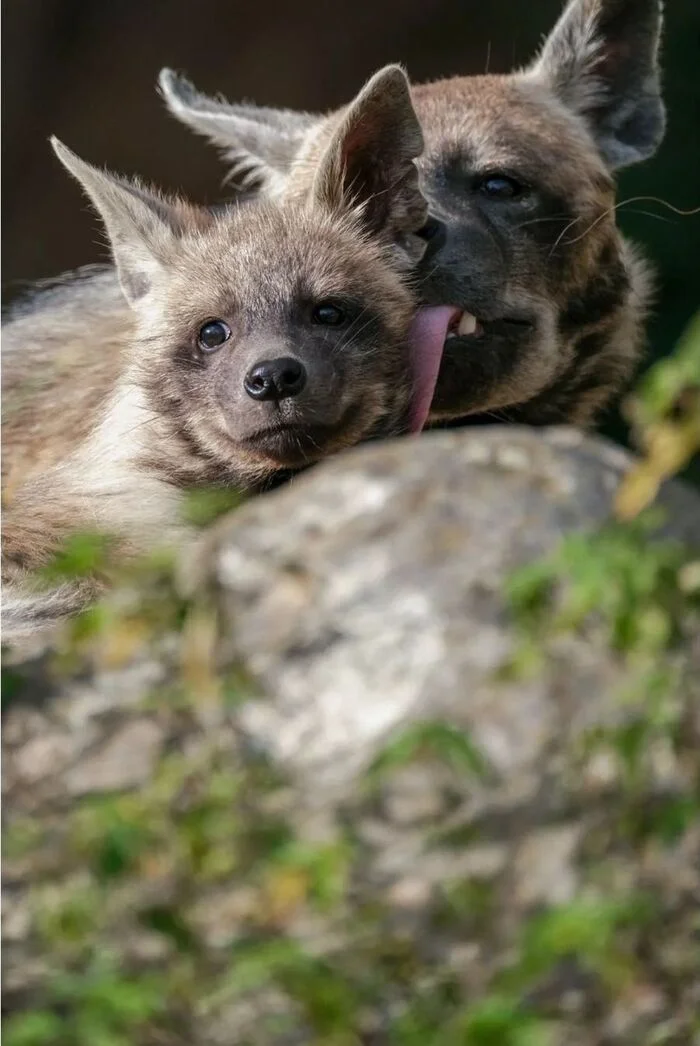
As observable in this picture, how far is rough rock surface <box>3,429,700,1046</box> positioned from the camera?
2553mm

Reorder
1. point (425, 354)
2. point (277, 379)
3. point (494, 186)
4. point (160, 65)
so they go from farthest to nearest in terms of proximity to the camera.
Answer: point (160, 65), point (494, 186), point (425, 354), point (277, 379)

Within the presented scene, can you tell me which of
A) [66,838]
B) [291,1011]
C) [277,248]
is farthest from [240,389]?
[291,1011]

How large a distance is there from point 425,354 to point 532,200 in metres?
0.79

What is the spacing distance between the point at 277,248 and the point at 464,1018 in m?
2.50

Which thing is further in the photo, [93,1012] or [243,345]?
[243,345]

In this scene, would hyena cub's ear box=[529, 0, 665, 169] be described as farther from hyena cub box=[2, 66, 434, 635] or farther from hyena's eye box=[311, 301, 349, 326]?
hyena's eye box=[311, 301, 349, 326]

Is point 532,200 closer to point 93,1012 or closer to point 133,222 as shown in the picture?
point 133,222

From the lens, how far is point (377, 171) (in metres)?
4.69

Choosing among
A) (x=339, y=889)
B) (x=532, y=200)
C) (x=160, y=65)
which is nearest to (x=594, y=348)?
(x=532, y=200)

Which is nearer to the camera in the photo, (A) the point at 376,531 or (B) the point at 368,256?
(A) the point at 376,531

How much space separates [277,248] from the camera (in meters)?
4.42

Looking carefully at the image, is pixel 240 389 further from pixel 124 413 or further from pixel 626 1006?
pixel 626 1006

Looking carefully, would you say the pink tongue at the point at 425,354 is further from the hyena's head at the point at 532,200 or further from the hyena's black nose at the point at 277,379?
the hyena's black nose at the point at 277,379

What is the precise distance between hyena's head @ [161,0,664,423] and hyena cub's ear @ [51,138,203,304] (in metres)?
0.74
